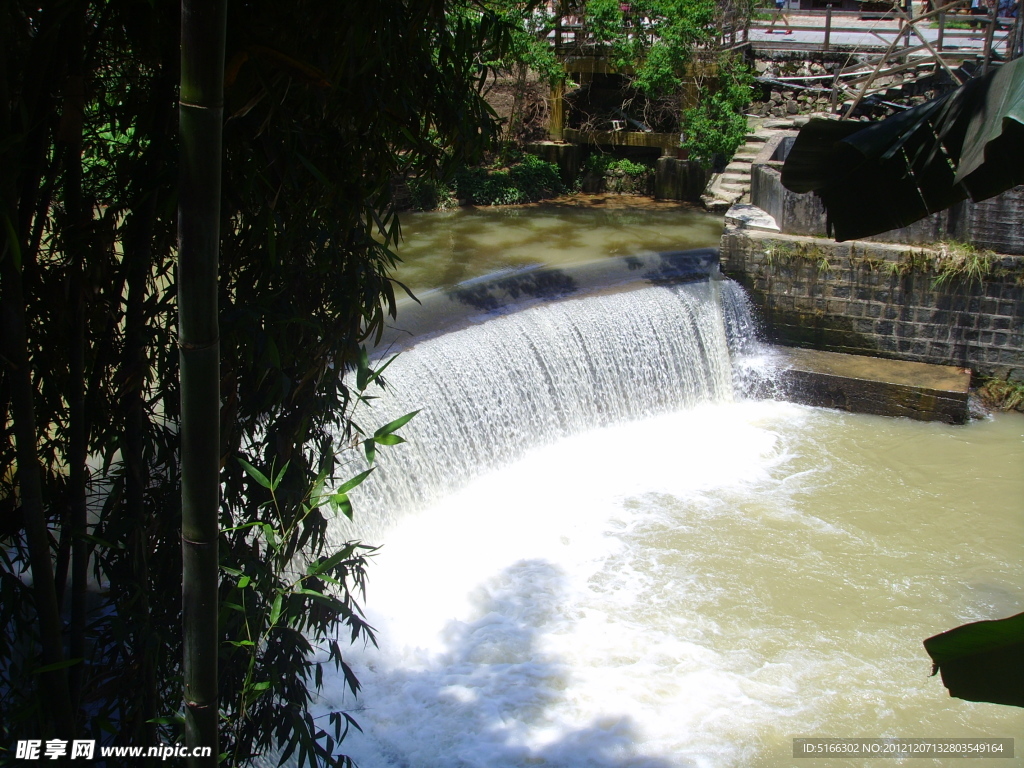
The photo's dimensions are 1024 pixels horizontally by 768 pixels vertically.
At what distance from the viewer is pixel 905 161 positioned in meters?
2.13

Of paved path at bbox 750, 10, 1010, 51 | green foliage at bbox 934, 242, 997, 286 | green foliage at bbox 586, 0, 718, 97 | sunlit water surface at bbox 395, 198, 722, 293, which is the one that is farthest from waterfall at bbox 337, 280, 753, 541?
paved path at bbox 750, 10, 1010, 51

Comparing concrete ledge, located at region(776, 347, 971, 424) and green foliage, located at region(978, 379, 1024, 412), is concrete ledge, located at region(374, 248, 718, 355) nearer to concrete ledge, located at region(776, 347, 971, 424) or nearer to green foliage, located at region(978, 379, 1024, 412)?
concrete ledge, located at region(776, 347, 971, 424)

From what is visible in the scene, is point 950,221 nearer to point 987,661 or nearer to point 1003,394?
point 1003,394

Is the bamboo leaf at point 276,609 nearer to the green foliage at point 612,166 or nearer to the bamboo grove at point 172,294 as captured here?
the bamboo grove at point 172,294

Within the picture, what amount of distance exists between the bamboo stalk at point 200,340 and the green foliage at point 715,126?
1036 cm

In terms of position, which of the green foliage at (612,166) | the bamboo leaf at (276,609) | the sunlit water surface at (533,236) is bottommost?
the sunlit water surface at (533,236)

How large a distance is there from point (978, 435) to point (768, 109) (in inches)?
285

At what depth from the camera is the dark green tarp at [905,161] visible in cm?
194

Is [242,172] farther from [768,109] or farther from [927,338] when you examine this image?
[768,109]

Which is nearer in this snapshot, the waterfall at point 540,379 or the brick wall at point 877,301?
the waterfall at point 540,379

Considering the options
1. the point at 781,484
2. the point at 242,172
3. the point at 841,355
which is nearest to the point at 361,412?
the point at 781,484

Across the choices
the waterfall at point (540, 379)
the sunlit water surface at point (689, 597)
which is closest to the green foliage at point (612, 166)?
the waterfall at point (540, 379)

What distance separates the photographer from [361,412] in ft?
17.2

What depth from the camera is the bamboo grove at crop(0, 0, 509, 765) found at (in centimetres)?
172
